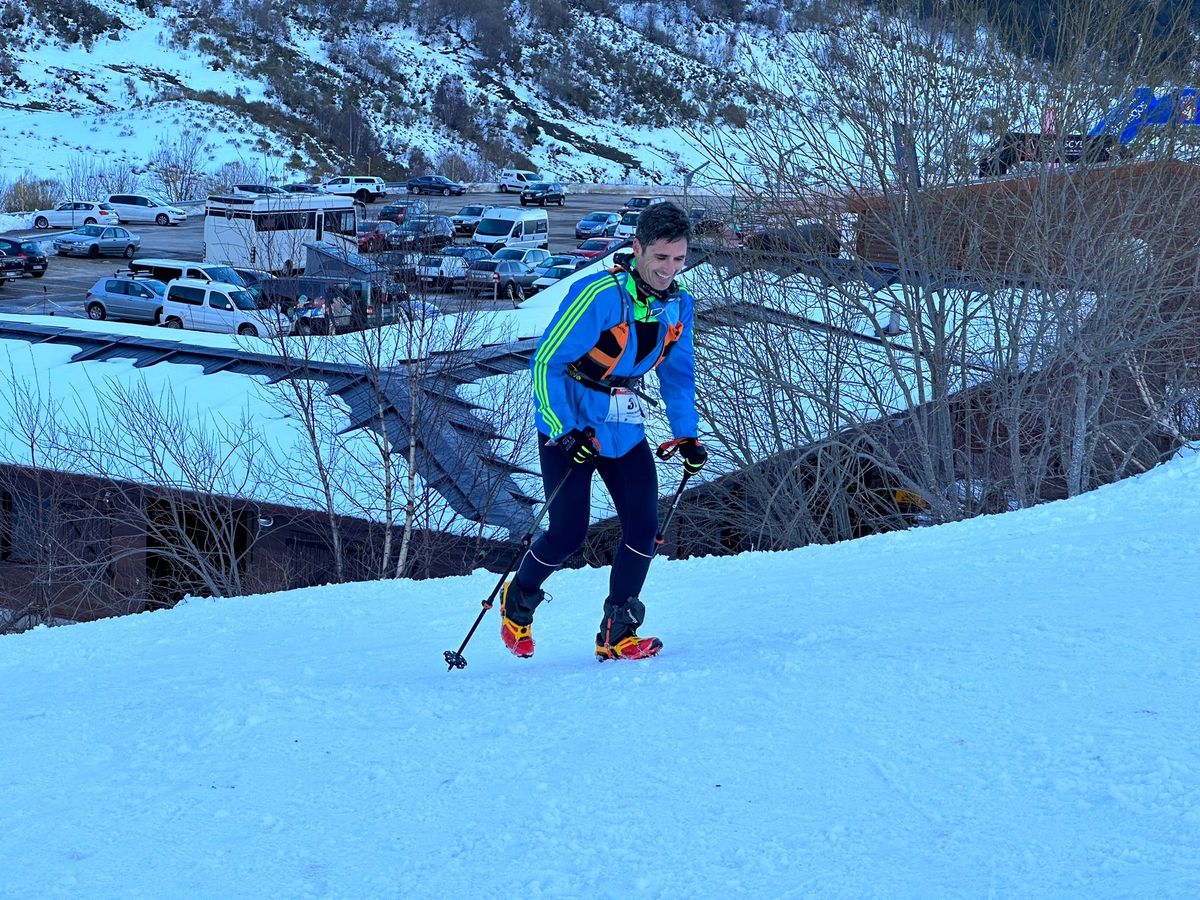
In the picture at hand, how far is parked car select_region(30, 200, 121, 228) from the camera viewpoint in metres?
51.1

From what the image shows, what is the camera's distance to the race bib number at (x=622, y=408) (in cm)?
439

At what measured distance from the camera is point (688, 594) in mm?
6137

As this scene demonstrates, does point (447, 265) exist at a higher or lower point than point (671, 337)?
lower

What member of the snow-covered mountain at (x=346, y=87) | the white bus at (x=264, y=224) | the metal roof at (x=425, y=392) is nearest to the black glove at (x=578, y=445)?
the metal roof at (x=425, y=392)

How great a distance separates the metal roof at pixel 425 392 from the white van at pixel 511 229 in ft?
76.8

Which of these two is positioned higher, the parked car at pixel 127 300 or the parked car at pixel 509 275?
the parked car at pixel 509 275

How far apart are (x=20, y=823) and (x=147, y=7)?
3502 inches

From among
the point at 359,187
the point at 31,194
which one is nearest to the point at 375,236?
the point at 359,187

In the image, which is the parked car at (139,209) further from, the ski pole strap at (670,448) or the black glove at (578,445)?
the black glove at (578,445)

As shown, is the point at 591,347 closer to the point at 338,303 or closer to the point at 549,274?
the point at 338,303

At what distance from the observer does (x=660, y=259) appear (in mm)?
4207

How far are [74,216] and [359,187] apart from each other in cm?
1262

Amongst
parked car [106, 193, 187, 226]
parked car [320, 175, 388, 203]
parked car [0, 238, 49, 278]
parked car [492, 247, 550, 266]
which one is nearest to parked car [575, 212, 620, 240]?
parked car [492, 247, 550, 266]

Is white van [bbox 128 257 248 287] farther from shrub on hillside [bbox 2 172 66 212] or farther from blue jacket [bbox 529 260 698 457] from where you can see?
blue jacket [bbox 529 260 698 457]
